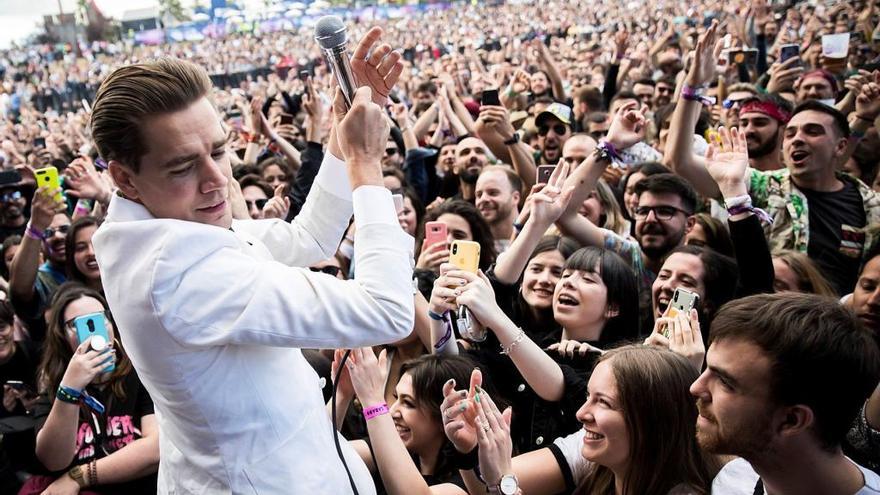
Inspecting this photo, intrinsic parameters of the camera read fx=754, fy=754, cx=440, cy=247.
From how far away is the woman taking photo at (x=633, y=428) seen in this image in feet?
6.24

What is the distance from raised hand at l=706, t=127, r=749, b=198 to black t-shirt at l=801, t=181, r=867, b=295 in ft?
2.50

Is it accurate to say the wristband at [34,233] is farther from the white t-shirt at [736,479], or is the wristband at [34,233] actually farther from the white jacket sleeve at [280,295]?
the white t-shirt at [736,479]

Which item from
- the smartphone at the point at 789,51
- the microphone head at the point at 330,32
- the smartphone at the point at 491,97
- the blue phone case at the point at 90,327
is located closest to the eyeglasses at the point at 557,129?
the smartphone at the point at 491,97

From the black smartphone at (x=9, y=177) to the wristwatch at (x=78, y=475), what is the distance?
2975 millimetres

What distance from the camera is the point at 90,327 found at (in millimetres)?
2795

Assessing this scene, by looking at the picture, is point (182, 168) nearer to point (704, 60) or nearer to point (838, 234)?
point (704, 60)

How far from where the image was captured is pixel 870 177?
4.68m

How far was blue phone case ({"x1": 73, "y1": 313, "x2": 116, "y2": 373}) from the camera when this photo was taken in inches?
109

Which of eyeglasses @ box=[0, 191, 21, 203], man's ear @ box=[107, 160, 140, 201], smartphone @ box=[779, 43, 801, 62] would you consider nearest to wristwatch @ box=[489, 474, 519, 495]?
man's ear @ box=[107, 160, 140, 201]

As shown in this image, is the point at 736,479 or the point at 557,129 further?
the point at 557,129

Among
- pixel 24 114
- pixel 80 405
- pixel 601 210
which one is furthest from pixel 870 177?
pixel 24 114

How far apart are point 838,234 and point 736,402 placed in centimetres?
212

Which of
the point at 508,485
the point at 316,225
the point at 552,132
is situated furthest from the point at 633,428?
the point at 552,132

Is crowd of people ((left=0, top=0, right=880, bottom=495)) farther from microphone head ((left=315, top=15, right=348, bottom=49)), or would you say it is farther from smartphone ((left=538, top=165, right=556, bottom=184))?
microphone head ((left=315, top=15, right=348, bottom=49))
